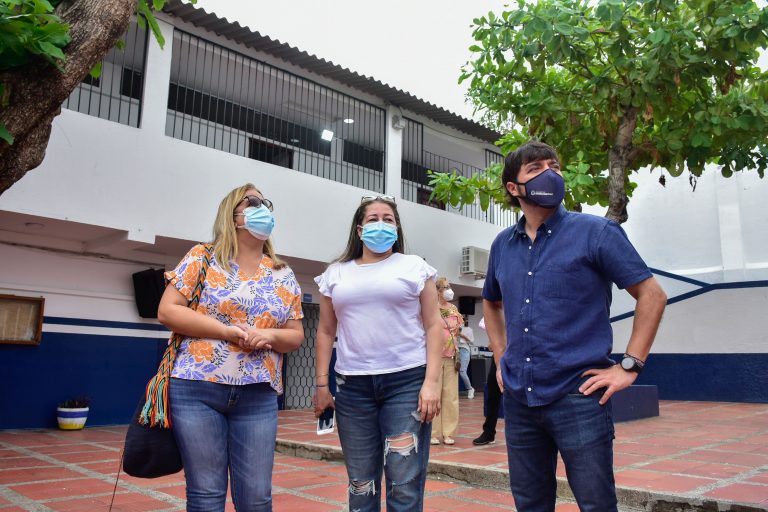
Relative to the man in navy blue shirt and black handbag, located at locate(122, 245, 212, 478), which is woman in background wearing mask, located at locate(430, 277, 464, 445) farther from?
black handbag, located at locate(122, 245, 212, 478)

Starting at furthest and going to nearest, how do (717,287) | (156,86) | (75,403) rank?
(717,287) → (75,403) → (156,86)

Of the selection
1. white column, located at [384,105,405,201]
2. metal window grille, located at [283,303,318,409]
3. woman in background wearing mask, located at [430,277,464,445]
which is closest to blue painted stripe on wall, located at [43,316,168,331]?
metal window grille, located at [283,303,318,409]

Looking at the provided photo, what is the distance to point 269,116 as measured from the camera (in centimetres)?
1119

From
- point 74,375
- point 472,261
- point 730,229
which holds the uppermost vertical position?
point 730,229

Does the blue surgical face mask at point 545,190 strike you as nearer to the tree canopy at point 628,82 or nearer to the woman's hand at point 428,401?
the woman's hand at point 428,401

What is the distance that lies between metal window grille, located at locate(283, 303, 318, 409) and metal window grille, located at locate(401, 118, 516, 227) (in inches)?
137

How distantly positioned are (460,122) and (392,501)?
36.3ft

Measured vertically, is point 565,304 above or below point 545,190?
below

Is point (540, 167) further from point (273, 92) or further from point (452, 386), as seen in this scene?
point (273, 92)

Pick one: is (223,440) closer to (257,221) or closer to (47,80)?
(257,221)

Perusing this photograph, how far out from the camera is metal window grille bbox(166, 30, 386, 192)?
9.96 metres

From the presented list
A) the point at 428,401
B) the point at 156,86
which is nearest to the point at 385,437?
the point at 428,401

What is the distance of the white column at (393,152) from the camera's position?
11.8 meters

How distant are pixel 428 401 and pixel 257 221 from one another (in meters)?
1.05
